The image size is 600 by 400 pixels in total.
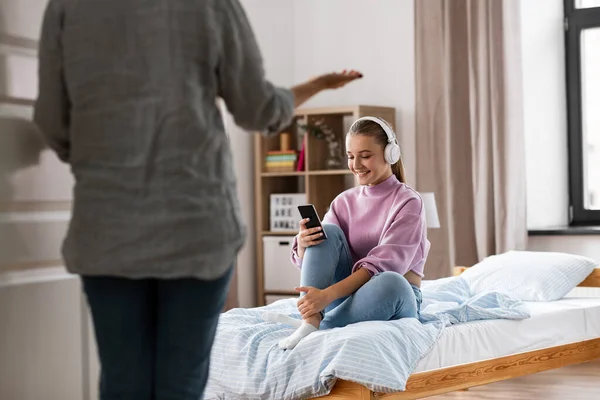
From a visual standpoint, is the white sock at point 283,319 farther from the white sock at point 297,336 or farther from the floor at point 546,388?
the floor at point 546,388

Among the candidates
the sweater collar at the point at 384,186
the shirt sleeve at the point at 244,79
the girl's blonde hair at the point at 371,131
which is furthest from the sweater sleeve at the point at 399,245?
the shirt sleeve at the point at 244,79

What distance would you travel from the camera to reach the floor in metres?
3.56

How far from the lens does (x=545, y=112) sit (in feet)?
17.5

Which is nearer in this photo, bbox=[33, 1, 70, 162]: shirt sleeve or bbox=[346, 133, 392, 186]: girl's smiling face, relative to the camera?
bbox=[33, 1, 70, 162]: shirt sleeve

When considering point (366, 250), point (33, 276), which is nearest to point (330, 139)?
point (366, 250)

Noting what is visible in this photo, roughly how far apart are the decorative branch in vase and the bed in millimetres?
2132

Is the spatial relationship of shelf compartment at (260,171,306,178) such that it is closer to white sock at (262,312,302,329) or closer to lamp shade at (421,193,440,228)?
lamp shade at (421,193,440,228)

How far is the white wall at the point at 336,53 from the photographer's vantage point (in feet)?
18.4

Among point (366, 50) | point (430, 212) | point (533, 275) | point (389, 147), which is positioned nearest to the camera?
point (389, 147)

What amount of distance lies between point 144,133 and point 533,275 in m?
2.86

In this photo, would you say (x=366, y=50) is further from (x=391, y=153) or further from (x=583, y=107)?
(x=391, y=153)

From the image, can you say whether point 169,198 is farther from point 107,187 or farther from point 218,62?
point 218,62

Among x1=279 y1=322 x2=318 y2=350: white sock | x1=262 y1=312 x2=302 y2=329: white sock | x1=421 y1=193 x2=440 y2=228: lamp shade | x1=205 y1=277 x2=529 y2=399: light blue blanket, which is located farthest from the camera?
x1=421 y1=193 x2=440 y2=228: lamp shade

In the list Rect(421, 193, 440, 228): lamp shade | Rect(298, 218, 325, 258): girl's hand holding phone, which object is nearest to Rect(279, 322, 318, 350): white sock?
Rect(298, 218, 325, 258): girl's hand holding phone
